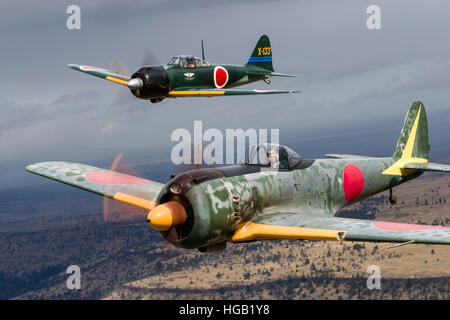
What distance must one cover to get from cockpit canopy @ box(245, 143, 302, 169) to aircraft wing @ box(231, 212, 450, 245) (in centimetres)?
150

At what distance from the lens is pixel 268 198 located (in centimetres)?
1420

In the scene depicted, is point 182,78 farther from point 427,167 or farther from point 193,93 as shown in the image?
point 427,167

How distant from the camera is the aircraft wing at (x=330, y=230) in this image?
12.5m

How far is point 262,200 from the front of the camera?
14031 millimetres

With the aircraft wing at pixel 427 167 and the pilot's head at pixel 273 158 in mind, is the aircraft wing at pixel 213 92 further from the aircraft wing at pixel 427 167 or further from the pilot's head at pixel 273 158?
the pilot's head at pixel 273 158

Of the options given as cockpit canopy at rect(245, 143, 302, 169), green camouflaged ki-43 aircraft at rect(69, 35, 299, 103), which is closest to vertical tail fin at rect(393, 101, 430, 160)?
green camouflaged ki-43 aircraft at rect(69, 35, 299, 103)

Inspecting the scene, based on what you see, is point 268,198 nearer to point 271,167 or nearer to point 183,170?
point 271,167

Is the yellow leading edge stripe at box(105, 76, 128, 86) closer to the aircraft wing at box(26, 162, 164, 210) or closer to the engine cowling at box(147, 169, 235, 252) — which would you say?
the aircraft wing at box(26, 162, 164, 210)

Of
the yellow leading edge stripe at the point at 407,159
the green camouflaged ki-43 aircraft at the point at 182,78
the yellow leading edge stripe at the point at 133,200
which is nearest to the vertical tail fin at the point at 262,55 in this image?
the green camouflaged ki-43 aircraft at the point at 182,78

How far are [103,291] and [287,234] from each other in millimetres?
177745

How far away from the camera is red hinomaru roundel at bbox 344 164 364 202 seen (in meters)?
17.8

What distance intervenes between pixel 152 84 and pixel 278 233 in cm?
1441
